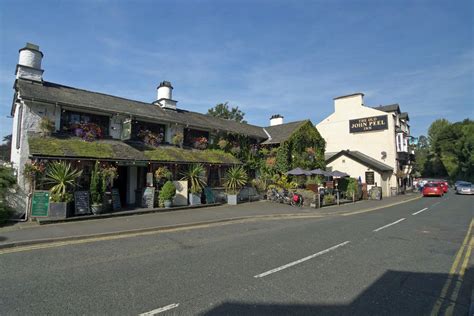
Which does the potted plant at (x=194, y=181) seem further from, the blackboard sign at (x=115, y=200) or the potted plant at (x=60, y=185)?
the potted plant at (x=60, y=185)

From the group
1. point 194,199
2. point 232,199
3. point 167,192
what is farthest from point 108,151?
point 232,199

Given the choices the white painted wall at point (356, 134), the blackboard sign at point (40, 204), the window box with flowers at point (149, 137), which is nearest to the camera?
the blackboard sign at point (40, 204)

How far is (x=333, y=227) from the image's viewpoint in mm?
10383

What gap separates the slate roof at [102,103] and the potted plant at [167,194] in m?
4.89

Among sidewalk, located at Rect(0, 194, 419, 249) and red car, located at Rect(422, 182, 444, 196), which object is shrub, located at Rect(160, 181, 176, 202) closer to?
sidewalk, located at Rect(0, 194, 419, 249)

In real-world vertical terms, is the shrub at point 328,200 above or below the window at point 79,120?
below

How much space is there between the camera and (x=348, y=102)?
119 ft

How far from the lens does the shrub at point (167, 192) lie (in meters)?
14.4

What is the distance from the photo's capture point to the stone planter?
34.9ft

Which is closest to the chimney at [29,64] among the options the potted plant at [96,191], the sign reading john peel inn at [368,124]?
the potted plant at [96,191]

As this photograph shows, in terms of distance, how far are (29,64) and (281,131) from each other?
1928 centimetres

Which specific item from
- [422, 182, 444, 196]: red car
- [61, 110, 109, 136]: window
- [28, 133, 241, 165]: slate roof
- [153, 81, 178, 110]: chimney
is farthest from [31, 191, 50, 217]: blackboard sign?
[422, 182, 444, 196]: red car

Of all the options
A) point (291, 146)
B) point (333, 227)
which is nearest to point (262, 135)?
point (291, 146)

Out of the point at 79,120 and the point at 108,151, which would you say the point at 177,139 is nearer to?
the point at 108,151
